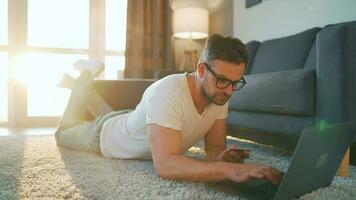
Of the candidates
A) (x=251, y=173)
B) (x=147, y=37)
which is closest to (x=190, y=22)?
(x=147, y=37)

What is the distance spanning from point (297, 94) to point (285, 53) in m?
1.09

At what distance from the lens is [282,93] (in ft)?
6.09

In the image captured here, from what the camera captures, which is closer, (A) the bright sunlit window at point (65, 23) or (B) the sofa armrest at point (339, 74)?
(B) the sofa armrest at point (339, 74)

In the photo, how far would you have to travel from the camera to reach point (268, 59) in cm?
292

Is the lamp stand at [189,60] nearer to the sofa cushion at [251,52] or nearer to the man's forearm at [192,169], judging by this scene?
the sofa cushion at [251,52]

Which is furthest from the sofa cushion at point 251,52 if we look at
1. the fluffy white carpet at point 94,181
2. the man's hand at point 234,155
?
the man's hand at point 234,155

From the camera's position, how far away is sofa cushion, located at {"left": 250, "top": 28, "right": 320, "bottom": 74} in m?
2.65

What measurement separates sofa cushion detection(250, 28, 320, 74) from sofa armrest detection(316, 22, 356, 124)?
3.10ft

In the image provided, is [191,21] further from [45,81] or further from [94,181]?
[94,181]

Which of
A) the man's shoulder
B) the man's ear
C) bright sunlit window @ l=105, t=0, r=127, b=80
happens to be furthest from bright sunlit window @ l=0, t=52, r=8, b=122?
the man's ear

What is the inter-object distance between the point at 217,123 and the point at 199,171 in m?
0.42

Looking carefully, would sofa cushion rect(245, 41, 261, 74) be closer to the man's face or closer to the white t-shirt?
the white t-shirt

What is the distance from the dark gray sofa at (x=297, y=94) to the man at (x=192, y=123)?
0.49m

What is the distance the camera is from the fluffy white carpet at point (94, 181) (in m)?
1.11
